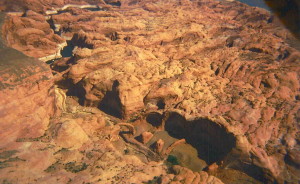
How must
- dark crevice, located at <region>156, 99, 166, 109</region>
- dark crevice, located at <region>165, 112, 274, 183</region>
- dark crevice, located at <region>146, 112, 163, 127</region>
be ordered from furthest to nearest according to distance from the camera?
dark crevice, located at <region>156, 99, 166, 109</region> → dark crevice, located at <region>146, 112, 163, 127</region> → dark crevice, located at <region>165, 112, 274, 183</region>

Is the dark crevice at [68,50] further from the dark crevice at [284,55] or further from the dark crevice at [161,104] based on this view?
the dark crevice at [284,55]

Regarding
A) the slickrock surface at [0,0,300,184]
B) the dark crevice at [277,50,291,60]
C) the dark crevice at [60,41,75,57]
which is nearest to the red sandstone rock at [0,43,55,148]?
the slickrock surface at [0,0,300,184]

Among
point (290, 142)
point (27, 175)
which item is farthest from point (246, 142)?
point (27, 175)

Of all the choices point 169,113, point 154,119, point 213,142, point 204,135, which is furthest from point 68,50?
point 213,142

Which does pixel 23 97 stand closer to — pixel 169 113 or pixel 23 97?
pixel 23 97

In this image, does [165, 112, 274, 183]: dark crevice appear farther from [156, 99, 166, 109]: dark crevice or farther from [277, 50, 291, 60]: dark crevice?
[277, 50, 291, 60]: dark crevice

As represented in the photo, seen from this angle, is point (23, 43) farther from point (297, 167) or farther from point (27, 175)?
point (297, 167)
